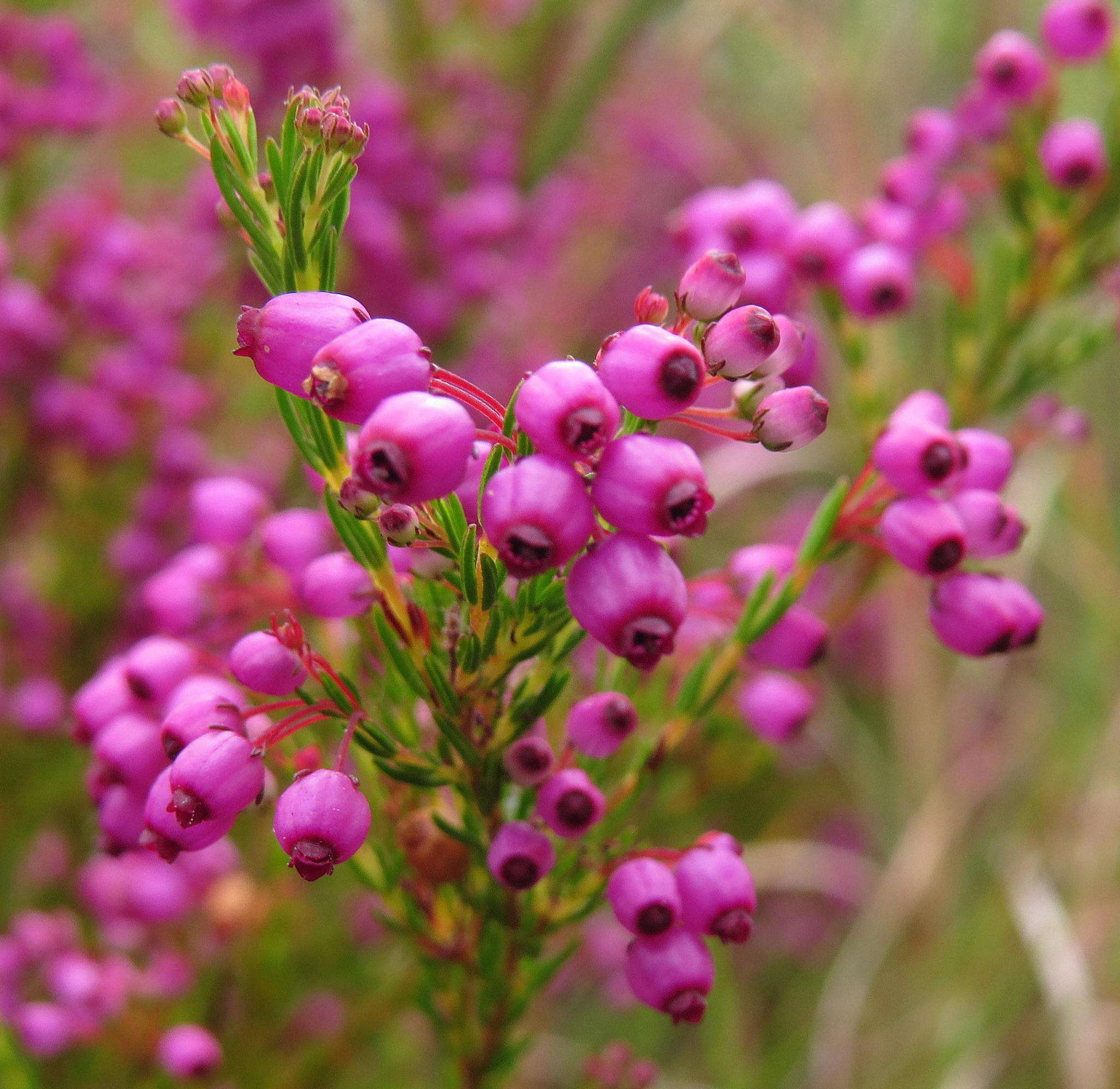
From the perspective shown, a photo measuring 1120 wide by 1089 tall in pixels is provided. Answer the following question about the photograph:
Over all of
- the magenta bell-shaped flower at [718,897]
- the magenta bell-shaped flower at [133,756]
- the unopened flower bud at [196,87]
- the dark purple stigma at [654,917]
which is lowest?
the dark purple stigma at [654,917]

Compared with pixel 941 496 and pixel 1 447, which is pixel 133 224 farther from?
pixel 941 496

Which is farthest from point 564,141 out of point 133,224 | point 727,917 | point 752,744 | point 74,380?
point 727,917

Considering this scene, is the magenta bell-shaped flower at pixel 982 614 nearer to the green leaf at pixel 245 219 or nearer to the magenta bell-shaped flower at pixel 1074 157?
the green leaf at pixel 245 219

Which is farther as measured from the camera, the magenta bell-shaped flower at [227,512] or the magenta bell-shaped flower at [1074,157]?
the magenta bell-shaped flower at [1074,157]

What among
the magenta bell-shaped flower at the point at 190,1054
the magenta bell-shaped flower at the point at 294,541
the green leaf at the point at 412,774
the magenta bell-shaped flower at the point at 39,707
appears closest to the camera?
the green leaf at the point at 412,774

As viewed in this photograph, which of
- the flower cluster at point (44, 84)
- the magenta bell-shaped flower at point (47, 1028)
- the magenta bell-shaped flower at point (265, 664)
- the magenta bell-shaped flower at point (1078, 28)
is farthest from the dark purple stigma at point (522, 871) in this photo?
the flower cluster at point (44, 84)

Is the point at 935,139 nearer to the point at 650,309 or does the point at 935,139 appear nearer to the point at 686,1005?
the point at 650,309
